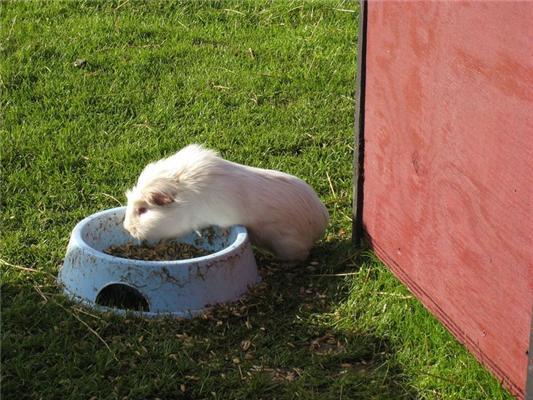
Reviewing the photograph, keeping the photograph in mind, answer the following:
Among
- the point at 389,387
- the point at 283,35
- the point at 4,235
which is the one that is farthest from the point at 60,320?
the point at 283,35

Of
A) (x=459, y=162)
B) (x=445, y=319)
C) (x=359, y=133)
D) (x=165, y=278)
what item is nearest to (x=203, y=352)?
(x=165, y=278)

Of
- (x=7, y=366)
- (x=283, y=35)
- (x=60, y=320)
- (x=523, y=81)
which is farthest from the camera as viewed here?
(x=283, y=35)

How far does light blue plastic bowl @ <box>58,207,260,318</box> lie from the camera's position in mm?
4332

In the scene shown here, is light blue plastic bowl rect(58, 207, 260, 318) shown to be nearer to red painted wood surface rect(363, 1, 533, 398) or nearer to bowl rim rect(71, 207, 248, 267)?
bowl rim rect(71, 207, 248, 267)

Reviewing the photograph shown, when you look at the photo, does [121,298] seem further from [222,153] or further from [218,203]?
[222,153]

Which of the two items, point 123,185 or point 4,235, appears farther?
point 123,185

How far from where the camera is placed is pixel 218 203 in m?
4.69

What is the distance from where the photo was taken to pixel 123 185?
18.5ft

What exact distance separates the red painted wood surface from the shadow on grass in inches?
15.0

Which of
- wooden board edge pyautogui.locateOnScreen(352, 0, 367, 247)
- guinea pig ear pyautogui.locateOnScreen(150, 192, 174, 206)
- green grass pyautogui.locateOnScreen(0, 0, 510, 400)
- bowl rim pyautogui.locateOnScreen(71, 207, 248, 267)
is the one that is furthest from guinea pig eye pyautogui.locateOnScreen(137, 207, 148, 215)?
wooden board edge pyautogui.locateOnScreen(352, 0, 367, 247)

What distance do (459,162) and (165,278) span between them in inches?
52.9

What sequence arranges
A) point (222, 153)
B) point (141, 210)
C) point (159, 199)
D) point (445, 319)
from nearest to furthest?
1. point (445, 319)
2. point (159, 199)
3. point (141, 210)
4. point (222, 153)

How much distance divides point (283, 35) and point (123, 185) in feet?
7.91

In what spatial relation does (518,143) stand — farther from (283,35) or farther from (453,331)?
(283,35)
